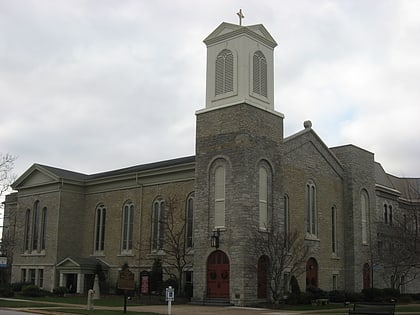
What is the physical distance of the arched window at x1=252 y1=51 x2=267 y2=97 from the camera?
4034cm

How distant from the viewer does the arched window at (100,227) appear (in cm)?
5216

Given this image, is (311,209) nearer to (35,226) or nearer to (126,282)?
(126,282)

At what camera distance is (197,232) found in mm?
39156

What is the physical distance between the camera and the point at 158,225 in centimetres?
A: 4709

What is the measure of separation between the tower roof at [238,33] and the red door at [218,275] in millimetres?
14389

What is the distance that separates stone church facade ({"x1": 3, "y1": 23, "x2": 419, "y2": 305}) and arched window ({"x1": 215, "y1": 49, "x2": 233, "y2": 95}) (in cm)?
8

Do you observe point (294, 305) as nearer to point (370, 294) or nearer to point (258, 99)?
point (370, 294)

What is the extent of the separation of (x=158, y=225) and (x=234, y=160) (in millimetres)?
11927

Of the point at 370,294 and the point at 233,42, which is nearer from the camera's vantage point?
the point at 233,42

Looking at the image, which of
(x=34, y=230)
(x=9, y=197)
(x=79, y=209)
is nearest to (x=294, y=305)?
(x=79, y=209)

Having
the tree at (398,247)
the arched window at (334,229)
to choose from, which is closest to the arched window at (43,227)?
the arched window at (334,229)

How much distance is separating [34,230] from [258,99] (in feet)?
88.6

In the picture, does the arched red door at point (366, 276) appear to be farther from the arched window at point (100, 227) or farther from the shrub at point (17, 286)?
the shrub at point (17, 286)

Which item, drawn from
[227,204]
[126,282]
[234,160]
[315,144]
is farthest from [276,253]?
[315,144]
